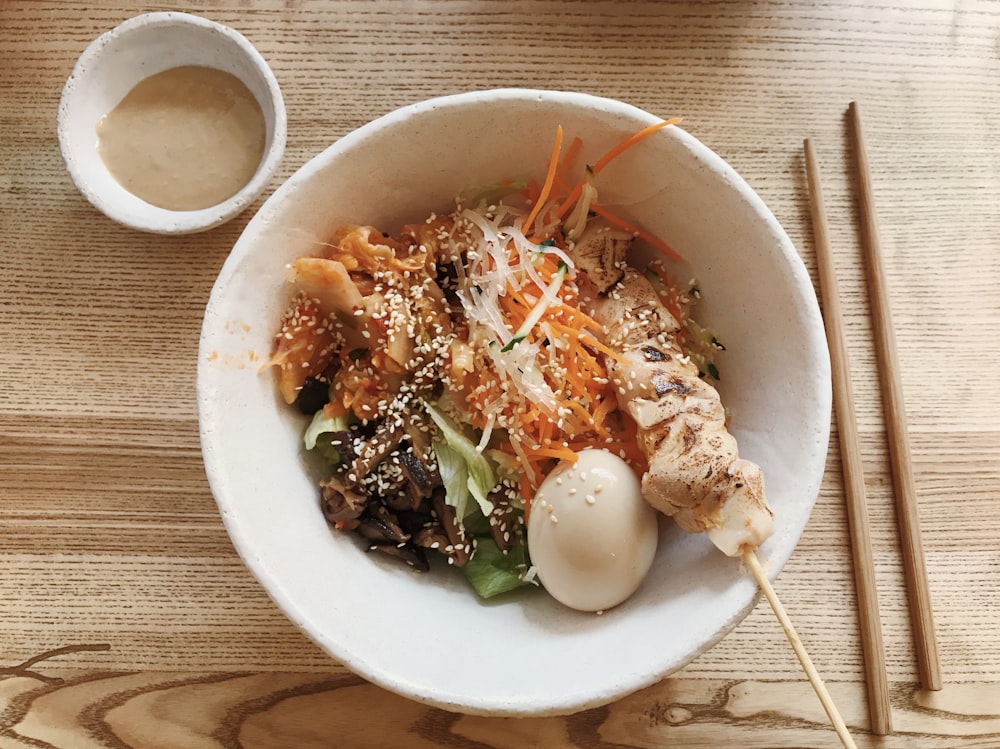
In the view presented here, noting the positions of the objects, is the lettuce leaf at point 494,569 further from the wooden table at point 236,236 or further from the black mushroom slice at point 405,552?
the wooden table at point 236,236

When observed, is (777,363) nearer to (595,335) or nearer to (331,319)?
(595,335)

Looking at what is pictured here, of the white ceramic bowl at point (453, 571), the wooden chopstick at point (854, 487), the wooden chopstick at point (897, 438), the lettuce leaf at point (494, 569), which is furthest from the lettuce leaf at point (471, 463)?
the wooden chopstick at point (897, 438)

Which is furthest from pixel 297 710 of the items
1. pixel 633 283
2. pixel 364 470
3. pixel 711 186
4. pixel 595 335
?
pixel 711 186

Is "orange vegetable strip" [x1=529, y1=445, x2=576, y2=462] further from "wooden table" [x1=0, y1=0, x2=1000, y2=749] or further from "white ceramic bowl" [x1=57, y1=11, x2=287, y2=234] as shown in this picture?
"white ceramic bowl" [x1=57, y1=11, x2=287, y2=234]

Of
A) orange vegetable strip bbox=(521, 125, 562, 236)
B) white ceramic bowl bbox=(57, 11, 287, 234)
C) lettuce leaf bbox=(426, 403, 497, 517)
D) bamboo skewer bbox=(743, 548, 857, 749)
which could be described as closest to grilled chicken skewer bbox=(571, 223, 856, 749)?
bamboo skewer bbox=(743, 548, 857, 749)

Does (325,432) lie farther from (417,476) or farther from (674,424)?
(674,424)

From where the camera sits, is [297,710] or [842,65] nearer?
[297,710]

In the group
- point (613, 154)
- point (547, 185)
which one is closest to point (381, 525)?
point (547, 185)

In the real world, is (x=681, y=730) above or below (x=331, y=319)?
below

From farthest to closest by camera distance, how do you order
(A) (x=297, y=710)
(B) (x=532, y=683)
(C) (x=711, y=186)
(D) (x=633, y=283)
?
(A) (x=297, y=710) < (D) (x=633, y=283) < (C) (x=711, y=186) < (B) (x=532, y=683)

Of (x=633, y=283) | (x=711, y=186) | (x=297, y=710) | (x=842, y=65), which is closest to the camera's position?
(x=711, y=186)
